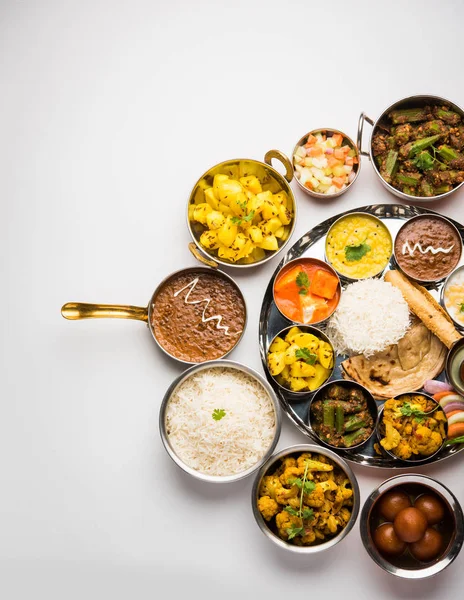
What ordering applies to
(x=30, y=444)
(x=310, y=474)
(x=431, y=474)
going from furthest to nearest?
1. (x=30, y=444)
2. (x=431, y=474)
3. (x=310, y=474)

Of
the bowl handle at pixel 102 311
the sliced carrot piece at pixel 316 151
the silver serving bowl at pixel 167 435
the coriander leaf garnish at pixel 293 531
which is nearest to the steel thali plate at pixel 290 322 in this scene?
the silver serving bowl at pixel 167 435

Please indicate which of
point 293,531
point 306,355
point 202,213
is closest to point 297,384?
point 306,355

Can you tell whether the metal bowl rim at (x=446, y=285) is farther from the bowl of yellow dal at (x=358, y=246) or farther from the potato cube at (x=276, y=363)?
the potato cube at (x=276, y=363)

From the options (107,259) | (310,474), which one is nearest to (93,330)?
(107,259)

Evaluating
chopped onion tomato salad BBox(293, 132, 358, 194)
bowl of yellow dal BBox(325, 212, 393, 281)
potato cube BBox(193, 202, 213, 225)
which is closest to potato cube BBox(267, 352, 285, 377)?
bowl of yellow dal BBox(325, 212, 393, 281)

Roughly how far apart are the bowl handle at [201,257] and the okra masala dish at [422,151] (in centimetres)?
133

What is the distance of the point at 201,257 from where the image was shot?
402 cm

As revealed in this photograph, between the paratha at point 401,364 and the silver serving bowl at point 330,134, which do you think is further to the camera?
the silver serving bowl at point 330,134

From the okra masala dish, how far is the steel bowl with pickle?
1.42 meters

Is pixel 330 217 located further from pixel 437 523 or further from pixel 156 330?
pixel 437 523

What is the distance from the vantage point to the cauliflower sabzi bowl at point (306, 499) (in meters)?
3.57

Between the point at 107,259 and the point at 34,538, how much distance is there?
6.73 ft

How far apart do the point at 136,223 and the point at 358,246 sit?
1.63 meters

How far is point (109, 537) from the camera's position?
161 inches
